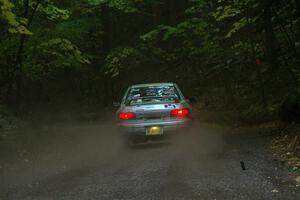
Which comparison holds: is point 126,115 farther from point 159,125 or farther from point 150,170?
point 150,170

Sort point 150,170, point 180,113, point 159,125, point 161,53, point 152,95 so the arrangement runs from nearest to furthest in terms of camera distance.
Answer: point 150,170
point 159,125
point 180,113
point 152,95
point 161,53

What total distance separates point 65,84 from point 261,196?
26.1m

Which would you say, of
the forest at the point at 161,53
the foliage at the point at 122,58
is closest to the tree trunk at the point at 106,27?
the forest at the point at 161,53

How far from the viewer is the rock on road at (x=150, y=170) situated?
7469 mm

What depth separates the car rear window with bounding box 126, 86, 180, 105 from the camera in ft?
41.4

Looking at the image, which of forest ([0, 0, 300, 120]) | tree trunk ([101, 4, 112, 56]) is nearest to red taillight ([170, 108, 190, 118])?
forest ([0, 0, 300, 120])

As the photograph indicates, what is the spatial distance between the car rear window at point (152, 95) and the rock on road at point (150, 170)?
1054mm

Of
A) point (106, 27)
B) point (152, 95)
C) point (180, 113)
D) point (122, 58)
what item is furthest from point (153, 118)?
point (106, 27)

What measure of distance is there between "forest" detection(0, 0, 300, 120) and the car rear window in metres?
2.73

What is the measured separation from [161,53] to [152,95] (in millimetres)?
12880

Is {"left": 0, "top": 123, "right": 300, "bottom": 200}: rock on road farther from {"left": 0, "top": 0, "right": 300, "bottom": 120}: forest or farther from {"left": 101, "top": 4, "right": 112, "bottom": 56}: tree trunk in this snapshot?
{"left": 101, "top": 4, "right": 112, "bottom": 56}: tree trunk

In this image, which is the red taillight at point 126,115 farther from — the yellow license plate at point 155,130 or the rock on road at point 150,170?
the rock on road at point 150,170

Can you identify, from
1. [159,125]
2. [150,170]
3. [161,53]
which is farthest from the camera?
[161,53]

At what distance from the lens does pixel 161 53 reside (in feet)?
83.9
